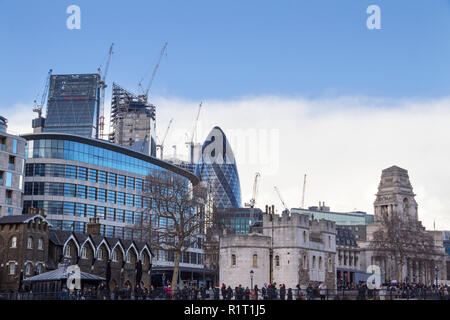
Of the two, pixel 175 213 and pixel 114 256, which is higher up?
pixel 175 213

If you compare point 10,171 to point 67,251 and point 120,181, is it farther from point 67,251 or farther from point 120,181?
point 67,251

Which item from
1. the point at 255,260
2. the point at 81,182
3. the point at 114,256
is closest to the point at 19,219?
the point at 114,256

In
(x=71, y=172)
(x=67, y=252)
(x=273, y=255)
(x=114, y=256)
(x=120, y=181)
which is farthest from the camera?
(x=120, y=181)

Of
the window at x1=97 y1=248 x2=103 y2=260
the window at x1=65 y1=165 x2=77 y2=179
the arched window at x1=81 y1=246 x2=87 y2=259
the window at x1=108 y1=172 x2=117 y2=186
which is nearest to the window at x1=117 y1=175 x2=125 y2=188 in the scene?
the window at x1=108 y1=172 x2=117 y2=186

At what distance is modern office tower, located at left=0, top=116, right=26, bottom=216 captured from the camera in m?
123

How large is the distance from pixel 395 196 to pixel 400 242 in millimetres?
42718

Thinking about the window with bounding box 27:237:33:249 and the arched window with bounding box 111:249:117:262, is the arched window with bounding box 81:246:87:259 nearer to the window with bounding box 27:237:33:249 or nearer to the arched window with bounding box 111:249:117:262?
the arched window with bounding box 111:249:117:262

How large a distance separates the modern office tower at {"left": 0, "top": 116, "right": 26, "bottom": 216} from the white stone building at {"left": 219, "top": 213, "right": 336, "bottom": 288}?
164ft

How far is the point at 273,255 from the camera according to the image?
95.6 meters

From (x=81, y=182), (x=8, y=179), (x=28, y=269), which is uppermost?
(x=81, y=182)

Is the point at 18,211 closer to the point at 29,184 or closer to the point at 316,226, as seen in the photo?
the point at 29,184
